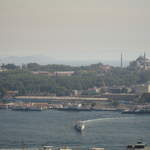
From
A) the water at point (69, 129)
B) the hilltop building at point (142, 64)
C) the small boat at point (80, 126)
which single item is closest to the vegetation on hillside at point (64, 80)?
the hilltop building at point (142, 64)

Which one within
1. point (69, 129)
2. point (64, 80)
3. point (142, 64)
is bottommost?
point (69, 129)

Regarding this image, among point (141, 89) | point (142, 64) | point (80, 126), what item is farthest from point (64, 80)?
point (80, 126)

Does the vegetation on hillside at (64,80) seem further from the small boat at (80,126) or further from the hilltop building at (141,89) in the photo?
the small boat at (80,126)

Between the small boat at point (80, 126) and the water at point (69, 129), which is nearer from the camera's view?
the water at point (69, 129)

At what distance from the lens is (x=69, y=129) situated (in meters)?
34.0

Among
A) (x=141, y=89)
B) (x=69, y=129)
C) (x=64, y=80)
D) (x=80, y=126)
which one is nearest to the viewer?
(x=80, y=126)

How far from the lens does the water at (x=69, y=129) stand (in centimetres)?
2867

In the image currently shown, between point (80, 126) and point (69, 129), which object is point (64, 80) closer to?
point (69, 129)

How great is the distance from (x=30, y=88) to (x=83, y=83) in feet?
12.1

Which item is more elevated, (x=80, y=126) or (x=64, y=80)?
(x=64, y=80)

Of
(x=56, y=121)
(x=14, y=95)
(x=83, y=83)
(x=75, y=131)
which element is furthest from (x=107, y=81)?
(x=75, y=131)

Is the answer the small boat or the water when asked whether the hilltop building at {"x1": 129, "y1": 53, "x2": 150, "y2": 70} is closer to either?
the water

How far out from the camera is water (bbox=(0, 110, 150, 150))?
94.1 ft

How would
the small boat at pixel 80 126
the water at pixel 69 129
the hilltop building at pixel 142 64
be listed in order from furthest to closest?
1. the hilltop building at pixel 142 64
2. the small boat at pixel 80 126
3. the water at pixel 69 129
